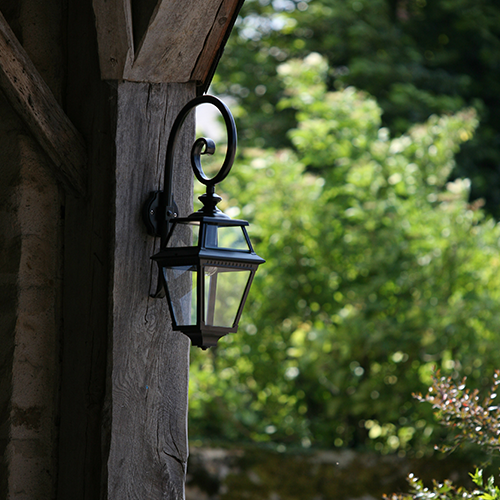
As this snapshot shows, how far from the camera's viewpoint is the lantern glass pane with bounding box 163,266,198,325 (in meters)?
1.53

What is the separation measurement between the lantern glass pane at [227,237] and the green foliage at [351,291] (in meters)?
2.38

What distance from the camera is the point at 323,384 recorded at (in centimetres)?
415

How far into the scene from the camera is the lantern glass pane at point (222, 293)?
4.94 ft

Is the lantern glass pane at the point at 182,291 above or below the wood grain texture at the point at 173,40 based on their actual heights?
below

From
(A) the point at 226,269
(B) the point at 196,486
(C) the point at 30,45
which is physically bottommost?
(B) the point at 196,486

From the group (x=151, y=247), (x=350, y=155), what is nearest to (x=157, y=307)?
(x=151, y=247)

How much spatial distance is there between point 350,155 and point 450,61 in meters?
4.39

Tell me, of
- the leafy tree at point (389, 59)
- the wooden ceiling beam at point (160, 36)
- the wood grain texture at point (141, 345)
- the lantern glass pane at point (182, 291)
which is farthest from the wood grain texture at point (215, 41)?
the leafy tree at point (389, 59)

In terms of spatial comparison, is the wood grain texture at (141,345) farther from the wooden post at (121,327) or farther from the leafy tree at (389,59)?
the leafy tree at (389,59)

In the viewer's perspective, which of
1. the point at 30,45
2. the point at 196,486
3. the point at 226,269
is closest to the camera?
the point at 226,269

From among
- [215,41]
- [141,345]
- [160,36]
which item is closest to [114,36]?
[160,36]

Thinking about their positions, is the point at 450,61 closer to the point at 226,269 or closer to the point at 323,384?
the point at 323,384

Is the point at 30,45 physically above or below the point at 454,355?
above

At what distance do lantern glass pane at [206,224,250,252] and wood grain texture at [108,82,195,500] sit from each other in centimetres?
18
